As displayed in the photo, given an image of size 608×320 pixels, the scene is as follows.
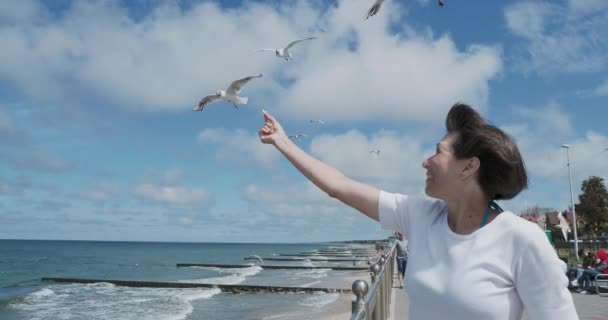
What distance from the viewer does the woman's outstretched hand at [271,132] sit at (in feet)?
6.86

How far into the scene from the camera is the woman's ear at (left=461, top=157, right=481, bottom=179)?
1615mm

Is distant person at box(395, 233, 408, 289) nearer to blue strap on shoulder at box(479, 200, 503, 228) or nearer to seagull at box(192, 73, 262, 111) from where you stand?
seagull at box(192, 73, 262, 111)

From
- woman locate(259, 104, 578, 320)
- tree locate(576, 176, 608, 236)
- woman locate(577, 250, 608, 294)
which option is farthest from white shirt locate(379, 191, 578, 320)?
tree locate(576, 176, 608, 236)

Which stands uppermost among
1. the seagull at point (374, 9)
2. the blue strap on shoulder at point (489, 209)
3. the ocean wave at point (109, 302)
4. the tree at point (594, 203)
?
the tree at point (594, 203)

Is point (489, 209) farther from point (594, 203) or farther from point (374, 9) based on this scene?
point (594, 203)

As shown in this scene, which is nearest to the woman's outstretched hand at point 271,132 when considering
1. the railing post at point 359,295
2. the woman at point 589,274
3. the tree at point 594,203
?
the railing post at point 359,295

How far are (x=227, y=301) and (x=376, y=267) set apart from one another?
21.9m

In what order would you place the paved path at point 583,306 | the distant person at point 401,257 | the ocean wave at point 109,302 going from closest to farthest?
the paved path at point 583,306 < the distant person at point 401,257 < the ocean wave at point 109,302

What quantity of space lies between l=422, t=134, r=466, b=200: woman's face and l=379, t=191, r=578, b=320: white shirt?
0.11 m

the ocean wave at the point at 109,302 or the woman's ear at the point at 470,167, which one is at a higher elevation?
the woman's ear at the point at 470,167

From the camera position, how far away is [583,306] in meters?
10.0

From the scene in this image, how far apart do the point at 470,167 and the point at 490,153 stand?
2.8 inches

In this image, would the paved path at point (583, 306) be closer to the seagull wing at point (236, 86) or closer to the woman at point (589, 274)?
the woman at point (589, 274)

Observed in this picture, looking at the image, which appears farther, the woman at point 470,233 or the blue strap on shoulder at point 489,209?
the blue strap on shoulder at point 489,209
